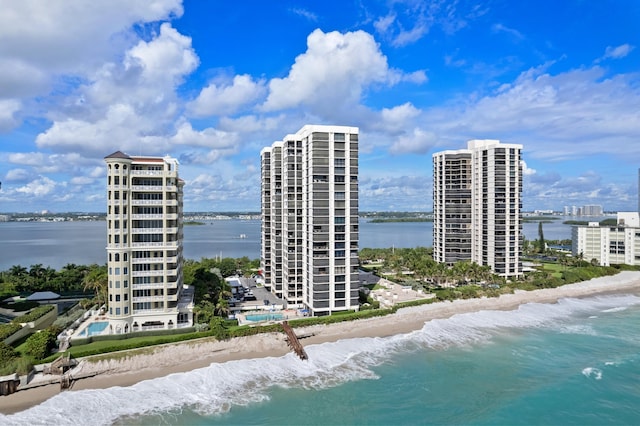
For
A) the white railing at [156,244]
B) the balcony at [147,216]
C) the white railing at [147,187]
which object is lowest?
the white railing at [156,244]

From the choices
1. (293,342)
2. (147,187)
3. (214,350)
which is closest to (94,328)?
(214,350)

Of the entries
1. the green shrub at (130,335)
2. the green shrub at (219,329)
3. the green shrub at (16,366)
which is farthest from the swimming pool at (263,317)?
the green shrub at (16,366)

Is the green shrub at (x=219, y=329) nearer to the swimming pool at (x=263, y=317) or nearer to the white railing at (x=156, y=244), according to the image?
the swimming pool at (x=263, y=317)

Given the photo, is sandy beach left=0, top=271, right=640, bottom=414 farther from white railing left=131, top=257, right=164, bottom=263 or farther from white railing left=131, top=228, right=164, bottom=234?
white railing left=131, top=228, right=164, bottom=234

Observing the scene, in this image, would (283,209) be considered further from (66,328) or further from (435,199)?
(435,199)

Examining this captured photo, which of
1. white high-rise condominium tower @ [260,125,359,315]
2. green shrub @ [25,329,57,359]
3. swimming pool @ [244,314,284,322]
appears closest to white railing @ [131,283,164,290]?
green shrub @ [25,329,57,359]

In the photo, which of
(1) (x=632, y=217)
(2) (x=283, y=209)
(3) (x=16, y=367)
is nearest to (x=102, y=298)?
(3) (x=16, y=367)

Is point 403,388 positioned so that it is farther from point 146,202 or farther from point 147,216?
point 146,202
